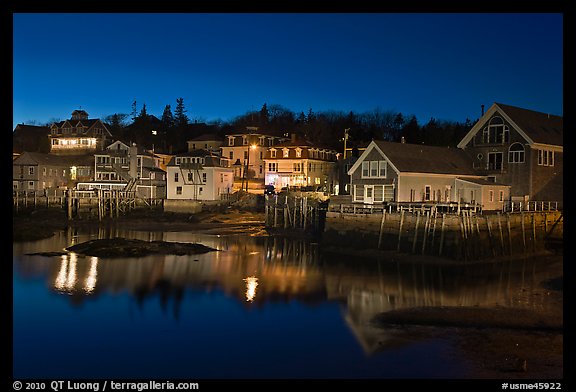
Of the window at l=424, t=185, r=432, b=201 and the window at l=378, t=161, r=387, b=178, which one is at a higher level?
the window at l=378, t=161, r=387, b=178

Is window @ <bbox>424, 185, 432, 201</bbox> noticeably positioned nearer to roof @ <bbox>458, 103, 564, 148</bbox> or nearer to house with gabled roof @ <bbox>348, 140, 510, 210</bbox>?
house with gabled roof @ <bbox>348, 140, 510, 210</bbox>

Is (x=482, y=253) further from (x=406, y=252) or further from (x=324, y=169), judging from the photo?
(x=324, y=169)

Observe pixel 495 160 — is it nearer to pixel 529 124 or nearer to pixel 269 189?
pixel 529 124

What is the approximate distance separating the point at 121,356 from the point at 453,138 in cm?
8281

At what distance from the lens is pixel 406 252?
37.8 metres

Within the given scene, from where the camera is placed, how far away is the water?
62.0ft

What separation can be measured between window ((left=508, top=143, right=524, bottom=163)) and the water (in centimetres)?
1389

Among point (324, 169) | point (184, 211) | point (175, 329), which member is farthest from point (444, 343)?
point (324, 169)

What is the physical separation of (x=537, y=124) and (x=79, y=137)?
67.0 metres

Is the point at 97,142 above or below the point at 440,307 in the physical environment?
above

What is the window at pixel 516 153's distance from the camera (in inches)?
1885

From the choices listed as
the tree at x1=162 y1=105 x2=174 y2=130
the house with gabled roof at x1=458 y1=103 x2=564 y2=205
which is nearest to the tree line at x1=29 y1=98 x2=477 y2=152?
the tree at x1=162 y1=105 x2=174 y2=130

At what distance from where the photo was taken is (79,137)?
298 ft

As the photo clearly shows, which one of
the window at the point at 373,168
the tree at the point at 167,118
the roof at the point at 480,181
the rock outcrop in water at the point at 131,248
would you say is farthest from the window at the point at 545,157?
the tree at the point at 167,118
